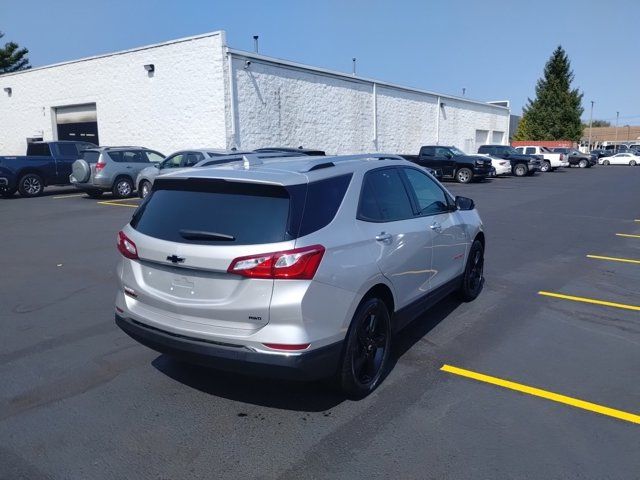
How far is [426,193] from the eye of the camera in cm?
513

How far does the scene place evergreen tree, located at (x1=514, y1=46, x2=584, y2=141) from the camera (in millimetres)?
53594

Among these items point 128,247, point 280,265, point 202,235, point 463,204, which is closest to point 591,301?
point 463,204

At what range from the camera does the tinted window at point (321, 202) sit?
339 cm

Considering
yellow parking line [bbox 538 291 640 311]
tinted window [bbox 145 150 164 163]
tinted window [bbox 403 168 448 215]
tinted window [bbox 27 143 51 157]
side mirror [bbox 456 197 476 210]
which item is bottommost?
yellow parking line [bbox 538 291 640 311]

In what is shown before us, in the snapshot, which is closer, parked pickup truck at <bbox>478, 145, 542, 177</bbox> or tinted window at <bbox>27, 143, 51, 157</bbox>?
tinted window at <bbox>27, 143, 51, 157</bbox>

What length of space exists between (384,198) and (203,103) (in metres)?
18.2

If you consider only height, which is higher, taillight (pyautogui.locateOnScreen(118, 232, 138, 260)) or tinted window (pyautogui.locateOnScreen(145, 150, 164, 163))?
tinted window (pyautogui.locateOnScreen(145, 150, 164, 163))

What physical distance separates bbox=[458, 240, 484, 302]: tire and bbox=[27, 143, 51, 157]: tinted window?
1756 cm

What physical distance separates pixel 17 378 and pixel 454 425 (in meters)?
3.37

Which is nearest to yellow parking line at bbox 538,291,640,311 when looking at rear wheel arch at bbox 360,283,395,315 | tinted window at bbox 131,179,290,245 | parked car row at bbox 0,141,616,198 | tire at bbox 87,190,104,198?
rear wheel arch at bbox 360,283,395,315

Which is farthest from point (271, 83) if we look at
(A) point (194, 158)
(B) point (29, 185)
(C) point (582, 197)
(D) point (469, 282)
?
(D) point (469, 282)

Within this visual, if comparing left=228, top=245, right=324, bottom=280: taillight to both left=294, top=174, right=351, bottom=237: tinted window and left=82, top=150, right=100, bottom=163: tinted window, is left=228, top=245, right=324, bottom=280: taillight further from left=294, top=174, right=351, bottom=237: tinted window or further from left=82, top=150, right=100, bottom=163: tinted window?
left=82, top=150, right=100, bottom=163: tinted window

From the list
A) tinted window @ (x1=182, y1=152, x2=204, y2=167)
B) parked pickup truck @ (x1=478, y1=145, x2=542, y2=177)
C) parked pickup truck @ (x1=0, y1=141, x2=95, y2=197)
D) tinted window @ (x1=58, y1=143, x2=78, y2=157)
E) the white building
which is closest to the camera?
tinted window @ (x1=182, y1=152, x2=204, y2=167)

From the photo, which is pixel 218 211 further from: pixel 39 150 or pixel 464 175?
pixel 464 175
